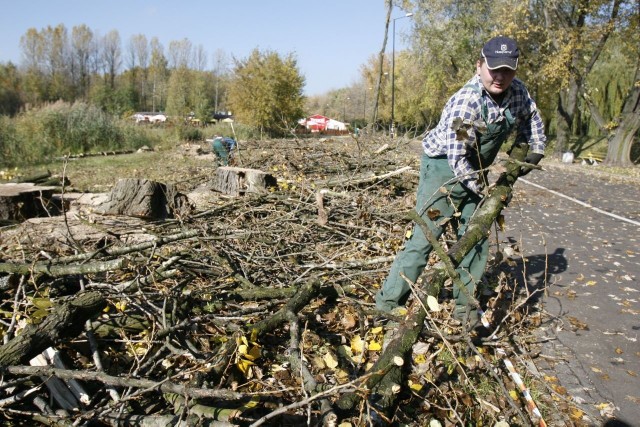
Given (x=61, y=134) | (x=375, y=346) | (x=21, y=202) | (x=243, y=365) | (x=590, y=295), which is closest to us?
(x=243, y=365)

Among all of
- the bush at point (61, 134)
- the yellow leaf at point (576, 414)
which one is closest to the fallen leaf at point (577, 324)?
the yellow leaf at point (576, 414)

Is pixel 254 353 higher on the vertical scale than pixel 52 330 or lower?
lower

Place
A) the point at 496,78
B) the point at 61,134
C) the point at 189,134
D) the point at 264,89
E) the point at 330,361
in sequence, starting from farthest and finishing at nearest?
the point at 264,89 < the point at 189,134 < the point at 61,134 < the point at 496,78 < the point at 330,361

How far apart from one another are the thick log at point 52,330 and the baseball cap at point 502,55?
2.88 metres

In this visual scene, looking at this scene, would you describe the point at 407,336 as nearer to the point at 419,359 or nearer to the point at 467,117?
the point at 419,359

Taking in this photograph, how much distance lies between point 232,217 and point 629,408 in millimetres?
4105

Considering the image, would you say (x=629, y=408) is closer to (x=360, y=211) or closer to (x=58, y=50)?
(x=360, y=211)

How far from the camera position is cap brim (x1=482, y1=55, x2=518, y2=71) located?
2969mm

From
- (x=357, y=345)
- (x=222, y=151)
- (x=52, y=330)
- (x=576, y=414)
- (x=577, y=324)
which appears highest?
(x=222, y=151)

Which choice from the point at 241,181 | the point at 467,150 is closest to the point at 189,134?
the point at 241,181

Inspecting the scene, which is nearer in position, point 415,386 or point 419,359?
point 415,386

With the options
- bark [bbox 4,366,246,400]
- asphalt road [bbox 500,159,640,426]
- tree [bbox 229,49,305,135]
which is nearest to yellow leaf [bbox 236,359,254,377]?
bark [bbox 4,366,246,400]

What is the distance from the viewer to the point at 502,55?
2.98 metres

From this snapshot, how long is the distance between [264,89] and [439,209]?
3432 centimetres
